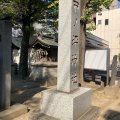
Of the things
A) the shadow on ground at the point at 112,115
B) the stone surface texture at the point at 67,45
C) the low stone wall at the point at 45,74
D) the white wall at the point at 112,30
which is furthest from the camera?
the white wall at the point at 112,30

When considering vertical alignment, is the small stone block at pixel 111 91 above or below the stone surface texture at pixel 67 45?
below

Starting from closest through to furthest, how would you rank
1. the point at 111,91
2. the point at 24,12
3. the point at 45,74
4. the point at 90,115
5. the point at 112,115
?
the point at 90,115 < the point at 112,115 < the point at 111,91 < the point at 45,74 < the point at 24,12

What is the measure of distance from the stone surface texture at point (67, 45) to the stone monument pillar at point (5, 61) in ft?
7.14

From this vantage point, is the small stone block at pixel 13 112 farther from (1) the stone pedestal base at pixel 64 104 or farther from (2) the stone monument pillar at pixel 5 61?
(1) the stone pedestal base at pixel 64 104

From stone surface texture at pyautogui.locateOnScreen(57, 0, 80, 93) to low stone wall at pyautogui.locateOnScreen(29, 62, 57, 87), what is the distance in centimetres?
686

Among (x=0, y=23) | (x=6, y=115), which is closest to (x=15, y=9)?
(x=0, y=23)

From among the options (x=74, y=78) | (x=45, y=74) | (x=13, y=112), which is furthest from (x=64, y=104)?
(x=45, y=74)

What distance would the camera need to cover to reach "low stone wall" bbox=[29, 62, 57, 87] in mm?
11623

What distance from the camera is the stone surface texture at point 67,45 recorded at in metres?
4.48

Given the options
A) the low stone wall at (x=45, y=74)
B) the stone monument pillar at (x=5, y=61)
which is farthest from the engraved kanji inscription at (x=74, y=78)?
the low stone wall at (x=45, y=74)

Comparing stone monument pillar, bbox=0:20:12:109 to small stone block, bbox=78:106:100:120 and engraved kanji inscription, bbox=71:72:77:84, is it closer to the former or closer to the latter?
engraved kanji inscription, bbox=71:72:77:84

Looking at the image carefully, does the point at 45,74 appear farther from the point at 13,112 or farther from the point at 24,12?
the point at 13,112

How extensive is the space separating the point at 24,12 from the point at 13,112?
406 inches

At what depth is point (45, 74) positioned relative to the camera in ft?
38.8
